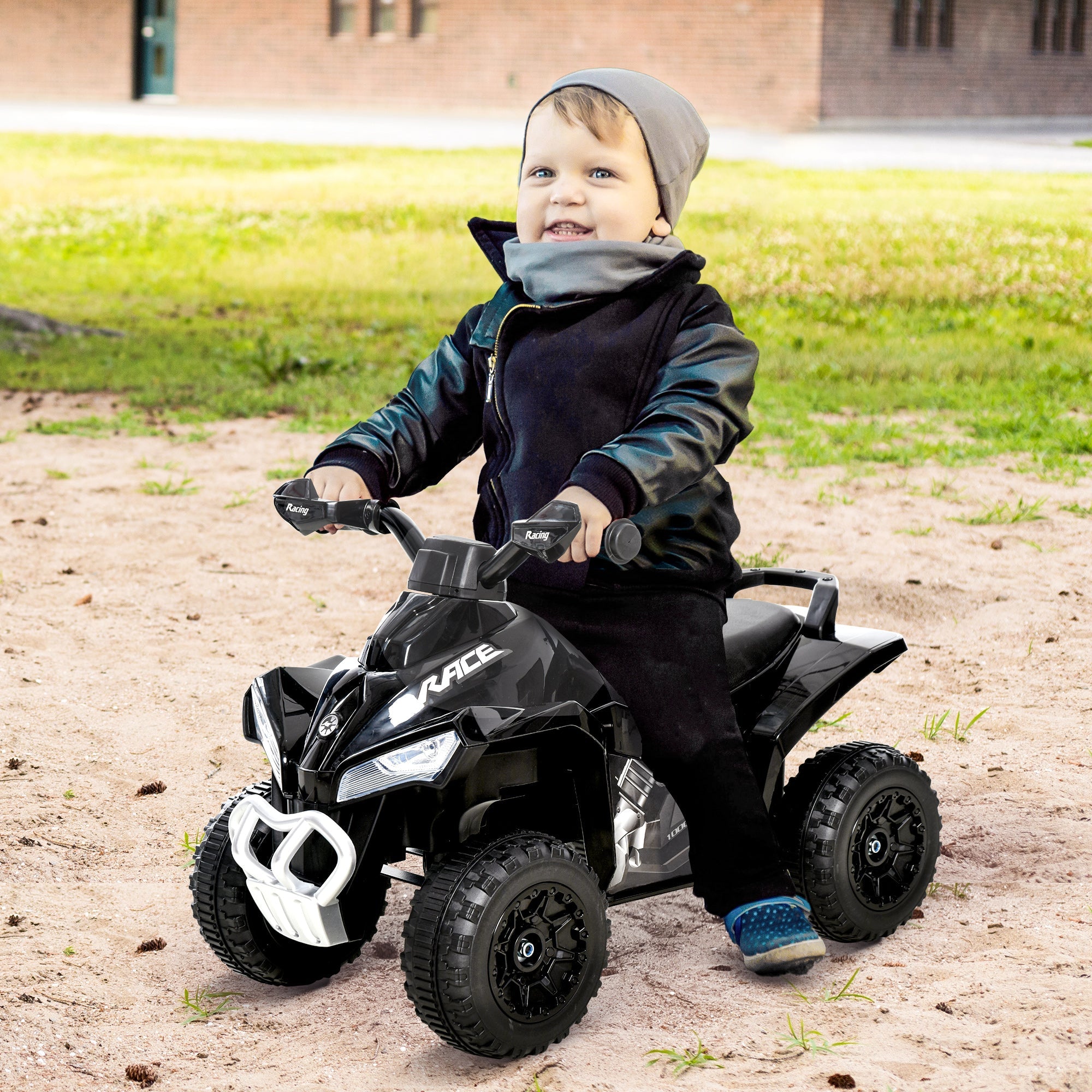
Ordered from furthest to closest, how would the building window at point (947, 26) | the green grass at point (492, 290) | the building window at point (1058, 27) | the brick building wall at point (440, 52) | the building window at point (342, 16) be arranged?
the building window at point (342, 16)
the brick building wall at point (440, 52)
the building window at point (947, 26)
the building window at point (1058, 27)
the green grass at point (492, 290)

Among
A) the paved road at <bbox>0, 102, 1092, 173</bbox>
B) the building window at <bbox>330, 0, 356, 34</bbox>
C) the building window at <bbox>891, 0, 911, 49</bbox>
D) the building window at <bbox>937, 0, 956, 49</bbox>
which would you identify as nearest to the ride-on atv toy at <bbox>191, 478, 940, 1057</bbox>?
the paved road at <bbox>0, 102, 1092, 173</bbox>

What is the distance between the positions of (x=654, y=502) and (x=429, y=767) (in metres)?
0.59

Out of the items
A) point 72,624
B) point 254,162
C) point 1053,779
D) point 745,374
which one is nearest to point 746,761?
point 745,374

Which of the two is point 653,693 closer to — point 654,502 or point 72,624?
point 654,502

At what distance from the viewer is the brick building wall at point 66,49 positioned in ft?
113

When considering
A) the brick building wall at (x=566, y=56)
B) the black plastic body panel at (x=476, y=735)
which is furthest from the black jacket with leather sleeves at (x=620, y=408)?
the brick building wall at (x=566, y=56)

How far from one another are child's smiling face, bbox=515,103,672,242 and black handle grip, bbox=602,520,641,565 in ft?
2.26

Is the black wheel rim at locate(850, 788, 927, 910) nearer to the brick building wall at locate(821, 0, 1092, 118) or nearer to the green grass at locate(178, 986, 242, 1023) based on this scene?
the green grass at locate(178, 986, 242, 1023)

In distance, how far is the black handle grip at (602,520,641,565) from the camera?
2355 millimetres

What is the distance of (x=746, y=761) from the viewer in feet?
9.25

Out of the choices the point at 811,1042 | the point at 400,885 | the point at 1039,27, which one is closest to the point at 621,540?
the point at 811,1042

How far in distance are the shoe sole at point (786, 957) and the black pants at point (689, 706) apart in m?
0.10

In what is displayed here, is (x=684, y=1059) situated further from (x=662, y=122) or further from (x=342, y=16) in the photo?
(x=342, y=16)

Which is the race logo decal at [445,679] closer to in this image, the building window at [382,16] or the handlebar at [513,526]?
the handlebar at [513,526]
